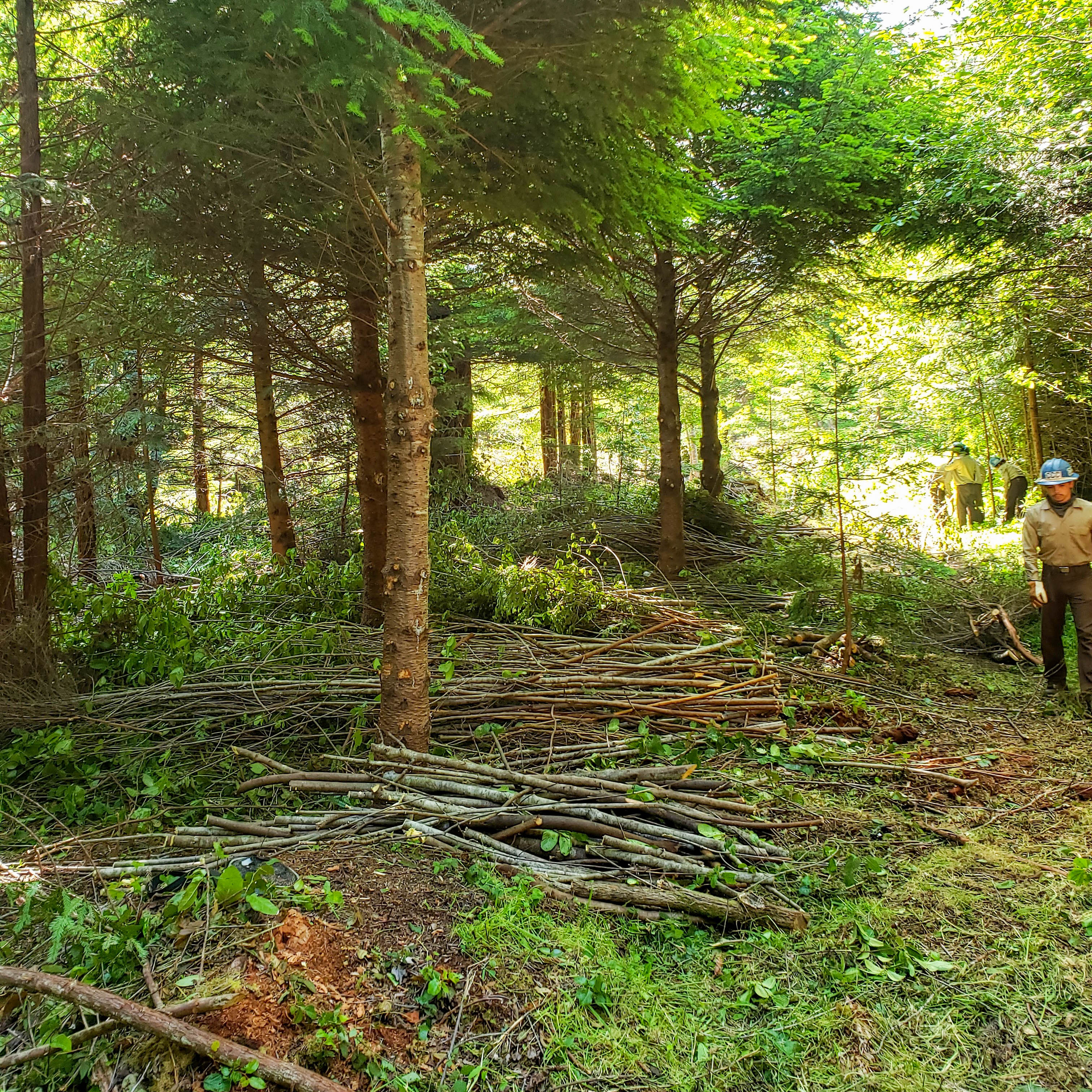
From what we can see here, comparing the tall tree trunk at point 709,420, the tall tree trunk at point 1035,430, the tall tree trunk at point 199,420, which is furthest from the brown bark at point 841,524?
the tall tree trunk at point 1035,430

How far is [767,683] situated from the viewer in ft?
18.5

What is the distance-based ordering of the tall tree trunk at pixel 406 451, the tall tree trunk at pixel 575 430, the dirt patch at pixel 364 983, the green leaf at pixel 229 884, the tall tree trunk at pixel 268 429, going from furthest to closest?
the tall tree trunk at pixel 575 430 → the tall tree trunk at pixel 268 429 → the tall tree trunk at pixel 406 451 → the green leaf at pixel 229 884 → the dirt patch at pixel 364 983

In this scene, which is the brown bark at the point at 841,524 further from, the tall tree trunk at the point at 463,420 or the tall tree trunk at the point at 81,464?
the tall tree trunk at the point at 81,464

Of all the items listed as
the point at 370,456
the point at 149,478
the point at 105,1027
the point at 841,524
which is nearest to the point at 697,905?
the point at 105,1027

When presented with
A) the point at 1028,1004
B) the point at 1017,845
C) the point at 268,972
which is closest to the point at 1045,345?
the point at 1017,845

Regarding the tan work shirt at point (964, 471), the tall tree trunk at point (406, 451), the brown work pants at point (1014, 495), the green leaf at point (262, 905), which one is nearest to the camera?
the green leaf at point (262, 905)

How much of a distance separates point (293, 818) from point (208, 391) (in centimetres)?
1039

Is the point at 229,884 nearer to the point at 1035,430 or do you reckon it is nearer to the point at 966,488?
the point at 1035,430

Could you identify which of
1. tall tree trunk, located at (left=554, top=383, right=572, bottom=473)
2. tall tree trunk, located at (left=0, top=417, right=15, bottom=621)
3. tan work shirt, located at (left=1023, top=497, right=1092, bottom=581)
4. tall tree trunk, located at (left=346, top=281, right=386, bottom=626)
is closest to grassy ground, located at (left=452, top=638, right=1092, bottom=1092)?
tan work shirt, located at (left=1023, top=497, right=1092, bottom=581)

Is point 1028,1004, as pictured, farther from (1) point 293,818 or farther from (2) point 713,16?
(2) point 713,16

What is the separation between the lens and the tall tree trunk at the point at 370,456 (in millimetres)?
7121

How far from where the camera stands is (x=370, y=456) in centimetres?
731

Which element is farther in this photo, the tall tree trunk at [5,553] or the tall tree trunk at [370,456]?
the tall tree trunk at [370,456]

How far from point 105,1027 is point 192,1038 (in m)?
0.27
